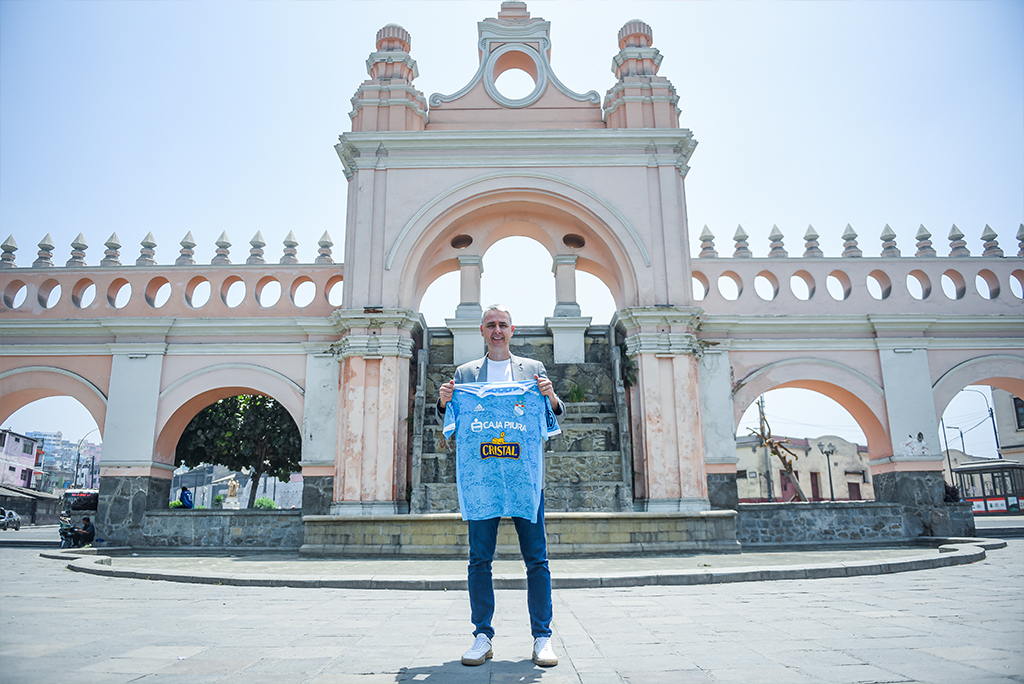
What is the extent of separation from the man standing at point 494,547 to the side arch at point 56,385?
14.0 meters

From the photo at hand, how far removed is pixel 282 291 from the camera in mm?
15680

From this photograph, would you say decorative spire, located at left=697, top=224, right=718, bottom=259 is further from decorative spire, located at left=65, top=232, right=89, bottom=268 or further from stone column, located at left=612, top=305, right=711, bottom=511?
decorative spire, located at left=65, top=232, right=89, bottom=268

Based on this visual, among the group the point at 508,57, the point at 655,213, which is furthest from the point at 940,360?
the point at 508,57

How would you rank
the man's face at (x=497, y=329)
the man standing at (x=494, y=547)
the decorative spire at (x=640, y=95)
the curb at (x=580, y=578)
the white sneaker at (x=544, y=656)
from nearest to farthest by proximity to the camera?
the white sneaker at (x=544, y=656) < the man standing at (x=494, y=547) < the man's face at (x=497, y=329) < the curb at (x=580, y=578) < the decorative spire at (x=640, y=95)

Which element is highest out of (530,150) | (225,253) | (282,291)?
(530,150)

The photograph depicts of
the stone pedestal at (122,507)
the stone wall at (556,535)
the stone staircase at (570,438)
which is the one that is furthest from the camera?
the stone pedestal at (122,507)

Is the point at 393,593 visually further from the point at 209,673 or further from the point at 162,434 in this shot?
the point at 162,434

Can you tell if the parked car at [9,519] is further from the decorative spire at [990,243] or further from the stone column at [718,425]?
the decorative spire at [990,243]

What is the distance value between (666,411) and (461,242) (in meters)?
6.50

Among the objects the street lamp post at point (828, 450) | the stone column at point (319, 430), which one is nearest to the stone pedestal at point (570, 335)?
the stone column at point (319, 430)

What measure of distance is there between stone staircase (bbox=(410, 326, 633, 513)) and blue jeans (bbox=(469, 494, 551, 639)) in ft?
28.7

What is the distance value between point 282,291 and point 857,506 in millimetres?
12978

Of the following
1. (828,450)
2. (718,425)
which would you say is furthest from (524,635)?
(828,450)

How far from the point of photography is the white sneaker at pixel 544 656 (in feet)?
10.3
